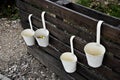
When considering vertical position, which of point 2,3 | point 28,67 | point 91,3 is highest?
point 91,3

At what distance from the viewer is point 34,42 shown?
10.6 ft

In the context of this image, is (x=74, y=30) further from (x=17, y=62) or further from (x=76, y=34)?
(x=17, y=62)

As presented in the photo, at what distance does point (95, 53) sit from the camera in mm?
2283

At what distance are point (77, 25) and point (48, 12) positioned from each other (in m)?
0.57

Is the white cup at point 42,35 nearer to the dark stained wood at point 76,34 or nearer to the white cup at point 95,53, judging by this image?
the dark stained wood at point 76,34

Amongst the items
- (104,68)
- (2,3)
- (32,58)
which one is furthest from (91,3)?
(104,68)

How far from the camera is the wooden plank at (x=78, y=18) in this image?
2.06 meters

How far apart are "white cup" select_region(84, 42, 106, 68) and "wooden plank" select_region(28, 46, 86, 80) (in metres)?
0.59

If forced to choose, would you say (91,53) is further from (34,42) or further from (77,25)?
(34,42)

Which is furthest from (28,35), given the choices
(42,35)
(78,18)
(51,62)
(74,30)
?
(78,18)

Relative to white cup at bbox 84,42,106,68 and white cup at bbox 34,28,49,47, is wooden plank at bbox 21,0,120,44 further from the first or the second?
white cup at bbox 34,28,49,47

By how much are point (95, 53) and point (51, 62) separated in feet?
3.80

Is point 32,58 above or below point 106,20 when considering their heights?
below

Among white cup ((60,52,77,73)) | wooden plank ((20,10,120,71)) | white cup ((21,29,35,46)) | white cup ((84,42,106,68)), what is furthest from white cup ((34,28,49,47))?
white cup ((84,42,106,68))
